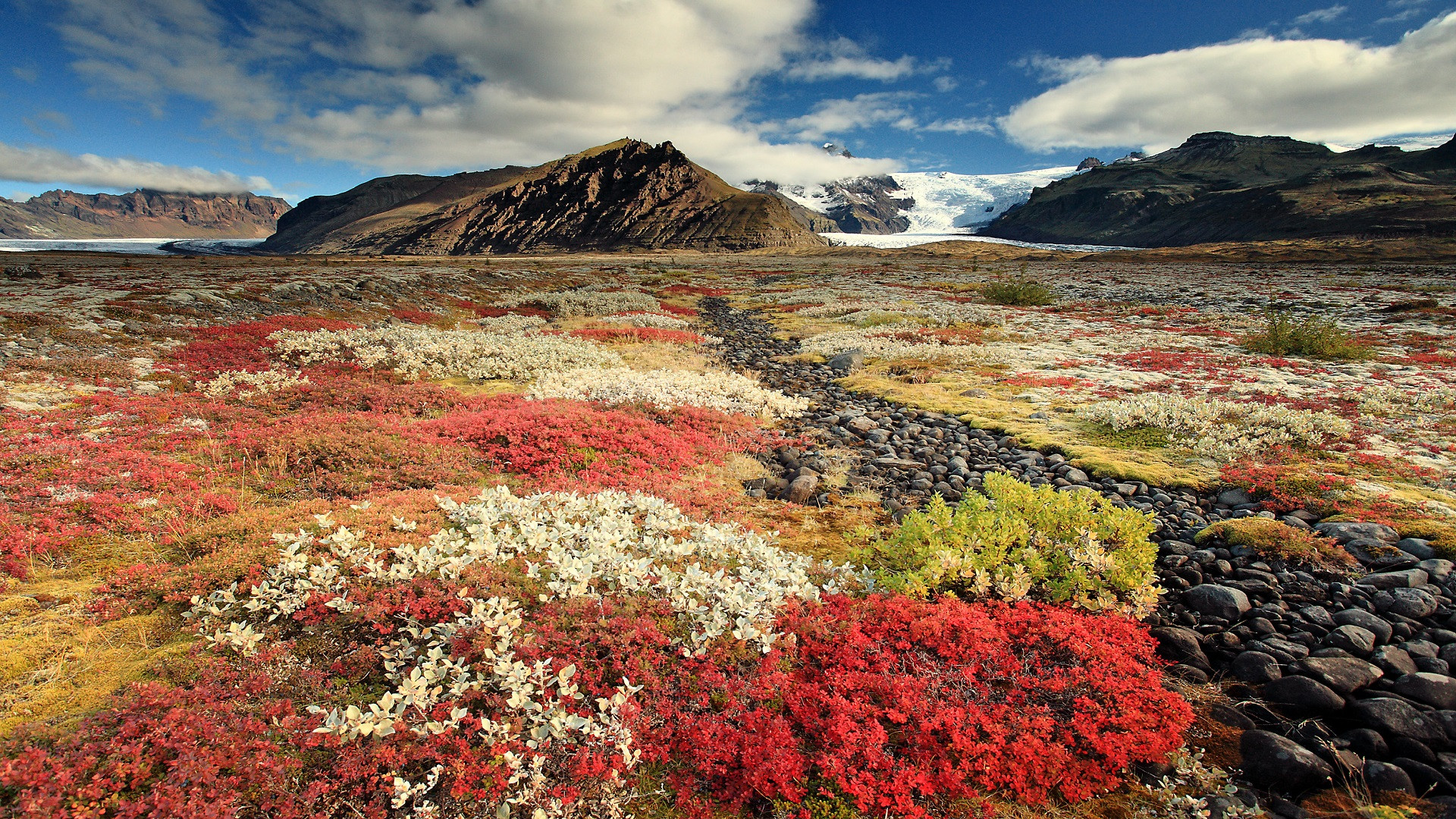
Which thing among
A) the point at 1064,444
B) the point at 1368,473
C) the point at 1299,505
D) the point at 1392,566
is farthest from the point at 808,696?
the point at 1368,473

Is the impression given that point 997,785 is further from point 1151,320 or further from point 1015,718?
point 1151,320

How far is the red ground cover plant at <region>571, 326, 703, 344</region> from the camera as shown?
2658 centimetres

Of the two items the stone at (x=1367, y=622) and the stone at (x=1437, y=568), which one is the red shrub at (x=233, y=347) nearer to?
the stone at (x=1367, y=622)

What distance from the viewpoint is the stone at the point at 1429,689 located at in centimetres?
461

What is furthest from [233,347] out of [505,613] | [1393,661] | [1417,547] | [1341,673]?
[1417,547]

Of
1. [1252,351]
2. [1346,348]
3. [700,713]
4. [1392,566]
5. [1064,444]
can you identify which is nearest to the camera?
[700,713]

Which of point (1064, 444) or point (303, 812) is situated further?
point (1064, 444)

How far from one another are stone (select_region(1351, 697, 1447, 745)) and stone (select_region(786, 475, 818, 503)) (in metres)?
6.87

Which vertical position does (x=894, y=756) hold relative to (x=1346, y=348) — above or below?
below

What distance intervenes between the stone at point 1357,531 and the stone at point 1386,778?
15.6 feet

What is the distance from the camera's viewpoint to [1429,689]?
466cm

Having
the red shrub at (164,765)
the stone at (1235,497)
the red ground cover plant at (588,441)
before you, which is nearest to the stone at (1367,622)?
the stone at (1235,497)

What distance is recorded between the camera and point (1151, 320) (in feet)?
111

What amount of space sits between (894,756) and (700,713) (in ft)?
5.54
